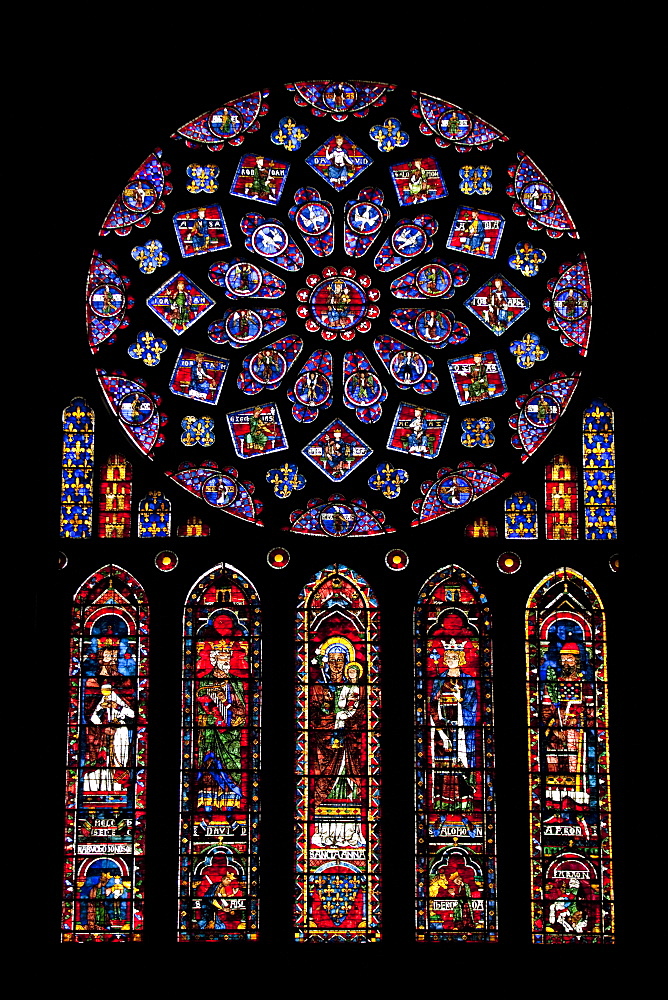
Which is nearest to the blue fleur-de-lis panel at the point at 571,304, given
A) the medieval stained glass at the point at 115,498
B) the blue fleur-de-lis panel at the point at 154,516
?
the blue fleur-de-lis panel at the point at 154,516

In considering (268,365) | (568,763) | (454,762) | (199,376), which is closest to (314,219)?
→ (268,365)

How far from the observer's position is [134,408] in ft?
48.1

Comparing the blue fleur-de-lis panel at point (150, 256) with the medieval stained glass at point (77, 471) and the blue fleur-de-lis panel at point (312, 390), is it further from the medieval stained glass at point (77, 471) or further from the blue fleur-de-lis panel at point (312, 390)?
the blue fleur-de-lis panel at point (312, 390)

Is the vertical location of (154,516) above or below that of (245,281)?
below

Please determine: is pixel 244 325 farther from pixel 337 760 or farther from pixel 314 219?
pixel 337 760

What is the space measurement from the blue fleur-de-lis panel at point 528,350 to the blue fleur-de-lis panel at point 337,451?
1353 mm

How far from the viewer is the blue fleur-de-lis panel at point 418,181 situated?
49.7 ft

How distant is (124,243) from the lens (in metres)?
15.0

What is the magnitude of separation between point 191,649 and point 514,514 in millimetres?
2593

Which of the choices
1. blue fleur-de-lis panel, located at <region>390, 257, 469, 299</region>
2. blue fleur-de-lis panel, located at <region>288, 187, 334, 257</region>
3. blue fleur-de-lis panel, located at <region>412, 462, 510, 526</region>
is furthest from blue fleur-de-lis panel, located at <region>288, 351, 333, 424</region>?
blue fleur-de-lis panel, located at <region>412, 462, 510, 526</region>

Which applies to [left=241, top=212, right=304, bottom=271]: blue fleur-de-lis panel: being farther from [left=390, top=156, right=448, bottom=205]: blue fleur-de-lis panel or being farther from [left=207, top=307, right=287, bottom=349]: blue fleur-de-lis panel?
[left=390, top=156, right=448, bottom=205]: blue fleur-de-lis panel

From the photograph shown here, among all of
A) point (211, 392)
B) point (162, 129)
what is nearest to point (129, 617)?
point (211, 392)

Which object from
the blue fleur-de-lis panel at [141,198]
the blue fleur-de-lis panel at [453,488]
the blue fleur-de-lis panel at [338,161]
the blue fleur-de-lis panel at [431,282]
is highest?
the blue fleur-de-lis panel at [338,161]

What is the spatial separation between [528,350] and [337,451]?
167 centimetres
